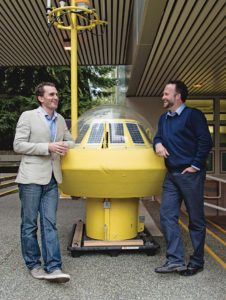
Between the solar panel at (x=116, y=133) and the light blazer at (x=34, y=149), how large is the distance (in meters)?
0.87

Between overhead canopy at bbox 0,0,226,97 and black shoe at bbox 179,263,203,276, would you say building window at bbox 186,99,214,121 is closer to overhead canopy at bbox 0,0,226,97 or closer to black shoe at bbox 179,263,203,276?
overhead canopy at bbox 0,0,226,97

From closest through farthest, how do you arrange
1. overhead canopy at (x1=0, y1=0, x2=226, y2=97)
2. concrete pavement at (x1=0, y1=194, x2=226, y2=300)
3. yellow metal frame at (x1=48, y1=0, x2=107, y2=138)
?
concrete pavement at (x1=0, y1=194, x2=226, y2=300)
overhead canopy at (x1=0, y1=0, x2=226, y2=97)
yellow metal frame at (x1=48, y1=0, x2=107, y2=138)

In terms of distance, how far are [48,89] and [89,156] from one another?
88 cm

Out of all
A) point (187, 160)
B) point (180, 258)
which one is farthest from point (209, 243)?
point (187, 160)

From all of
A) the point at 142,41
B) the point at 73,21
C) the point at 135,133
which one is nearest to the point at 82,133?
the point at 135,133

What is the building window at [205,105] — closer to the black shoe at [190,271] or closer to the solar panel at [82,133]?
the solar panel at [82,133]

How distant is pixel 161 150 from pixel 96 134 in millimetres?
982

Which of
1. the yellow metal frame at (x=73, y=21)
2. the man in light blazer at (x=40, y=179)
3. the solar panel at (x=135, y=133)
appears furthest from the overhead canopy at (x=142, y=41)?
the man in light blazer at (x=40, y=179)

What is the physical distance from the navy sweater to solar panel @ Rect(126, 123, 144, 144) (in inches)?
24.9

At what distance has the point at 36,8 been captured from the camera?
7797 millimetres

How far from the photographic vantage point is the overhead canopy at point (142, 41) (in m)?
5.84

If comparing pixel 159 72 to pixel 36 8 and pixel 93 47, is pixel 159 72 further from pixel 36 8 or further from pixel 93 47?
pixel 36 8

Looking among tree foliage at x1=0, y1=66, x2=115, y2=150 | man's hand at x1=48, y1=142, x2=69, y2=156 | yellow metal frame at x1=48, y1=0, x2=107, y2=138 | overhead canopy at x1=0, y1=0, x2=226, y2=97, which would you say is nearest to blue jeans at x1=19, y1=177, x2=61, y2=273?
man's hand at x1=48, y1=142, x2=69, y2=156

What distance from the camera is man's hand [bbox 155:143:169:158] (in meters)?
4.44
